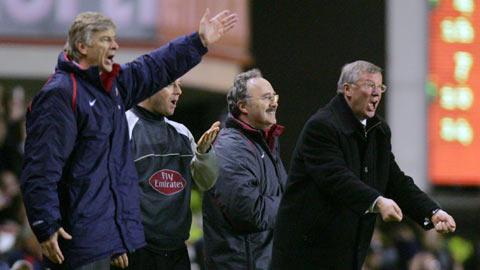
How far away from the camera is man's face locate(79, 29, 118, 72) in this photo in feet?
19.5

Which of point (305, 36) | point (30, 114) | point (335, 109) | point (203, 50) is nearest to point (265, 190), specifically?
point (335, 109)

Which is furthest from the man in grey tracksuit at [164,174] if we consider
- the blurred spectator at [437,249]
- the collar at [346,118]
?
the blurred spectator at [437,249]

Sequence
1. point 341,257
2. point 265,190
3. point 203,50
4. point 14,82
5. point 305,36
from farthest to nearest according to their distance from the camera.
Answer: point 305,36
point 14,82
point 265,190
point 341,257
point 203,50

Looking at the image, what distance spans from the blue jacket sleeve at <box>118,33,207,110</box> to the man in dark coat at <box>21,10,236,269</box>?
145 millimetres

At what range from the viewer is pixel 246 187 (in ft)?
23.4

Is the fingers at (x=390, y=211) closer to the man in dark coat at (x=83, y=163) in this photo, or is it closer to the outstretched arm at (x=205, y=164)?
the outstretched arm at (x=205, y=164)

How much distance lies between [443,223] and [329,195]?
1.84ft

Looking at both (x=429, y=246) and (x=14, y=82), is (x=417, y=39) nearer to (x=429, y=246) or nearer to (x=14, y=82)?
(x=429, y=246)

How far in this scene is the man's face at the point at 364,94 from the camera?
6.73 meters

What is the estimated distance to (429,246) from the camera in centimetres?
1498

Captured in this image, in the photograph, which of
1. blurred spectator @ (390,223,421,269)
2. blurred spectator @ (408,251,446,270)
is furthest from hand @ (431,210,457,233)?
blurred spectator @ (390,223,421,269)

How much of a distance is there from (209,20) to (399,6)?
9660mm

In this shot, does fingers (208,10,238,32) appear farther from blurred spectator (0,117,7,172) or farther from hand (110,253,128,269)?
blurred spectator (0,117,7,172)

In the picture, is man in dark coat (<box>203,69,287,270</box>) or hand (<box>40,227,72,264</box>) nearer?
hand (<box>40,227,72,264</box>)
